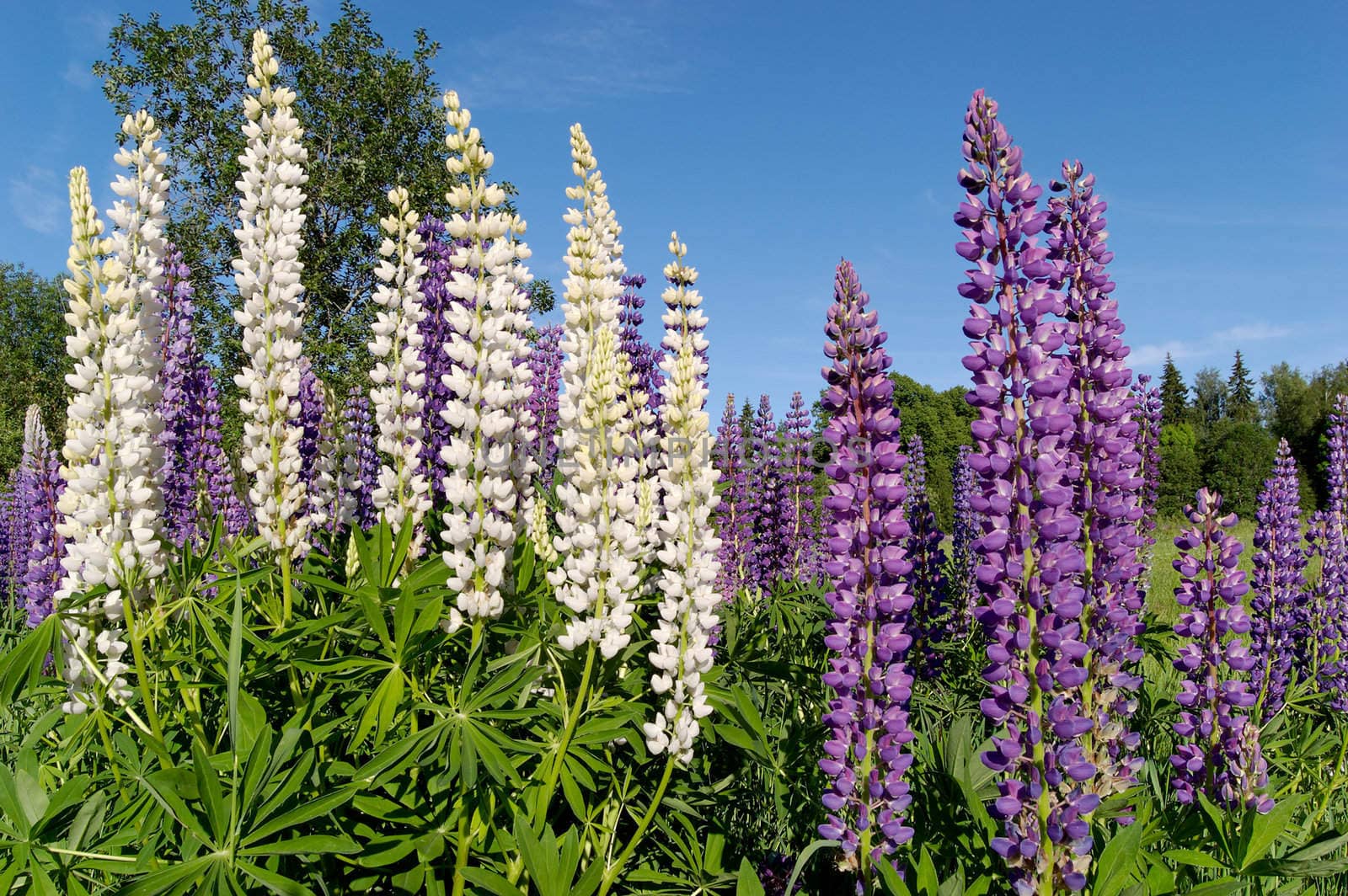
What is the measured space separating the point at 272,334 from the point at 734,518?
190 inches

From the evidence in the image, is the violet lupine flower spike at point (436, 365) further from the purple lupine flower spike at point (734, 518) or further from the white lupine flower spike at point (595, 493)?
the purple lupine flower spike at point (734, 518)

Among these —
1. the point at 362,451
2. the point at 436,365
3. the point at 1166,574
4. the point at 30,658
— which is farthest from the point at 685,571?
the point at 1166,574

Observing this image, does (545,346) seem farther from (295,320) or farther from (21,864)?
(21,864)

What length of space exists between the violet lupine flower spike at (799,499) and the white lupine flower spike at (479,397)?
402 centimetres

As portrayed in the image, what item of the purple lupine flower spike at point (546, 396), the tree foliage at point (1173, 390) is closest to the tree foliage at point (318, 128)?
the purple lupine flower spike at point (546, 396)

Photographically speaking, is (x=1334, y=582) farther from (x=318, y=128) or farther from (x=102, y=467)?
(x=318, y=128)

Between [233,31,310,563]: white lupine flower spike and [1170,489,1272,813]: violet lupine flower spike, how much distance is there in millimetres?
3376

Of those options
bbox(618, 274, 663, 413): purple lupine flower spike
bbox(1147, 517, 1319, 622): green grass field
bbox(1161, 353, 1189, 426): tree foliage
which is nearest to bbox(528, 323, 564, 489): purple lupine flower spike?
bbox(618, 274, 663, 413): purple lupine flower spike

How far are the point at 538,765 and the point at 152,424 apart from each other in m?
1.73

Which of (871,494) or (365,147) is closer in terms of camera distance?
(871,494)

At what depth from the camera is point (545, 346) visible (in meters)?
7.77

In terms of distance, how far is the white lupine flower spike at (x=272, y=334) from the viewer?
9.72 ft

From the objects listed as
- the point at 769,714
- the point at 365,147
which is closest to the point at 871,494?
the point at 769,714

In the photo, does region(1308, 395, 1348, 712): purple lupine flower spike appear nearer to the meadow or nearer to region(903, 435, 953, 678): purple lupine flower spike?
the meadow
